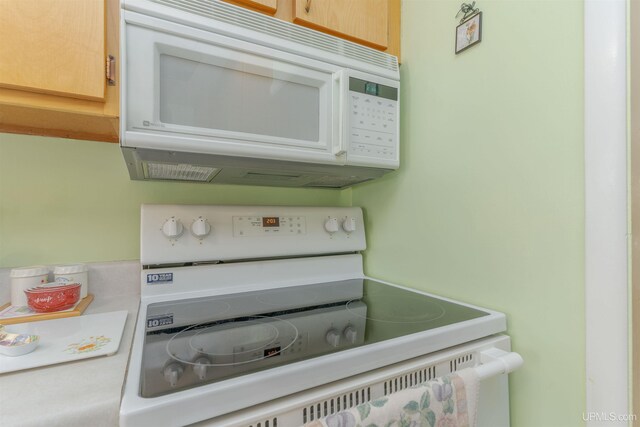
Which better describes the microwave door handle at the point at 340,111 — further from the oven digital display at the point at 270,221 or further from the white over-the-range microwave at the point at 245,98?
the oven digital display at the point at 270,221

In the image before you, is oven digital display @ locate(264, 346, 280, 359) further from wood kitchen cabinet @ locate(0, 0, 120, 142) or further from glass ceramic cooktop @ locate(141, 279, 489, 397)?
wood kitchen cabinet @ locate(0, 0, 120, 142)

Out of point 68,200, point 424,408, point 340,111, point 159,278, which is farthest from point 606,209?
point 68,200

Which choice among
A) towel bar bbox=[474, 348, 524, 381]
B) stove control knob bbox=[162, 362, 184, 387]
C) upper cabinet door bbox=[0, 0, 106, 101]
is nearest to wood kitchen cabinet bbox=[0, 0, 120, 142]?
upper cabinet door bbox=[0, 0, 106, 101]

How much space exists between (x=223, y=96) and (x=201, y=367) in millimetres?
595

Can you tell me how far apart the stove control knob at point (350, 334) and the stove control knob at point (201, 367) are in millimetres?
259

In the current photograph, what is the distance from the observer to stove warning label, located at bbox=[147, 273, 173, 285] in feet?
2.94

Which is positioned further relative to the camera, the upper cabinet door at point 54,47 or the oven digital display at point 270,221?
the oven digital display at point 270,221

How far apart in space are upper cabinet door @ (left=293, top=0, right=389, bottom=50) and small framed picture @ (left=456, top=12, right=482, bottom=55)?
0.23 metres

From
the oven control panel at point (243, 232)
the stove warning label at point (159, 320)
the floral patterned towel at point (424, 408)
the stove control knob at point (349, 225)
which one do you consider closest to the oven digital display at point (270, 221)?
the oven control panel at point (243, 232)

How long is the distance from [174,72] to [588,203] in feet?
3.01

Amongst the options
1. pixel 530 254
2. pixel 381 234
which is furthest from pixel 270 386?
pixel 381 234

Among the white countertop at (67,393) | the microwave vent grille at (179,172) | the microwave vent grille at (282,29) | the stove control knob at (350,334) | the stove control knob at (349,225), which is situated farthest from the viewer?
the stove control knob at (349,225)

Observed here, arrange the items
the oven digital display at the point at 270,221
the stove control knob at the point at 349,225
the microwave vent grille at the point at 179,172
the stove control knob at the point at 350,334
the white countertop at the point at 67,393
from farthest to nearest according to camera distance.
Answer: the stove control knob at the point at 349,225 → the oven digital display at the point at 270,221 → the microwave vent grille at the point at 179,172 → the stove control knob at the point at 350,334 → the white countertop at the point at 67,393

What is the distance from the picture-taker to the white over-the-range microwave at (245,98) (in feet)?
2.20
